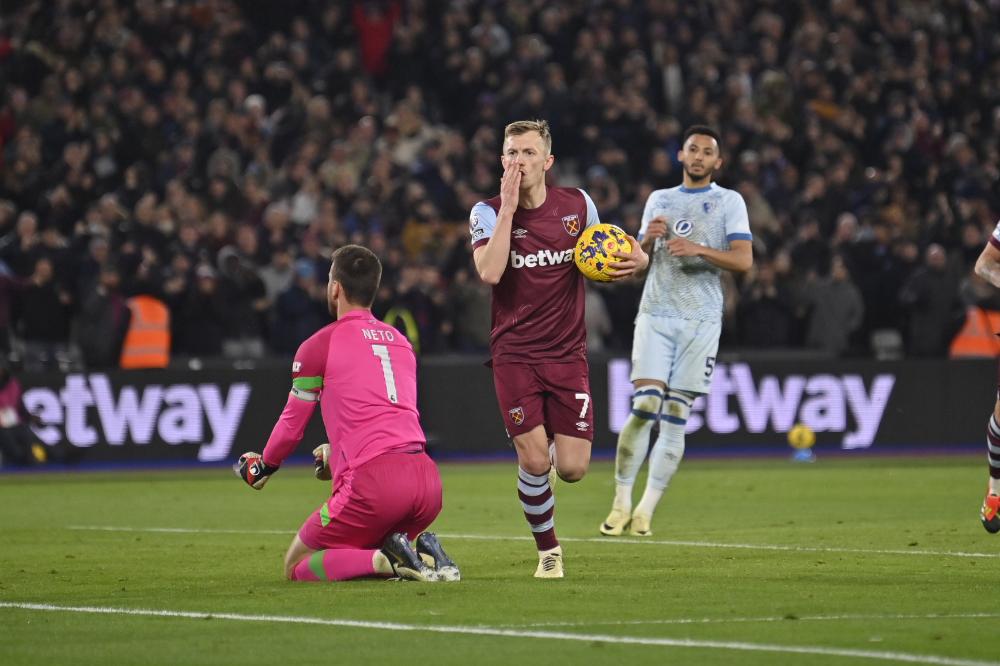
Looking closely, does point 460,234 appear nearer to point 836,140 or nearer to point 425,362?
point 425,362

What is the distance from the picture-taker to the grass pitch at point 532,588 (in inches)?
269

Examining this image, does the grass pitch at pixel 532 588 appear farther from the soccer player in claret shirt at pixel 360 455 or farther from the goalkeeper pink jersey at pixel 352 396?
the goalkeeper pink jersey at pixel 352 396

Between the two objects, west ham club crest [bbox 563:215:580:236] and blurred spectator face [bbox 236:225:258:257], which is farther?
blurred spectator face [bbox 236:225:258:257]

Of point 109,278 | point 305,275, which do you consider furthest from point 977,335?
point 109,278

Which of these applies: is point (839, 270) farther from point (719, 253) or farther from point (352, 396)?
point (352, 396)

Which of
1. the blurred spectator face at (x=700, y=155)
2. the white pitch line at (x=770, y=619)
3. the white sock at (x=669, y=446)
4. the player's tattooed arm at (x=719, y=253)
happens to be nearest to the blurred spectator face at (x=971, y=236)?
the blurred spectator face at (x=700, y=155)

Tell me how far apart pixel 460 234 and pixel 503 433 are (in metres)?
3.57

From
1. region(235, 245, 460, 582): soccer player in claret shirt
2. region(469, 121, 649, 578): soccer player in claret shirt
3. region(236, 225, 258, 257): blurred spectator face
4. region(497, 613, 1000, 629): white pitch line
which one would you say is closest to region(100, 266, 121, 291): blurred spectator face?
region(236, 225, 258, 257): blurred spectator face

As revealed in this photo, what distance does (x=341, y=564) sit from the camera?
9031 mm

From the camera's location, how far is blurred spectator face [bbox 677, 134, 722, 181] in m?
12.4

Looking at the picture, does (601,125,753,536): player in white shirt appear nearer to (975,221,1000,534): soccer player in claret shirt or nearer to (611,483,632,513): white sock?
(611,483,632,513): white sock

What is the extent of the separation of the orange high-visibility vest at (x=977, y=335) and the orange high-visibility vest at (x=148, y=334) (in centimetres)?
1008

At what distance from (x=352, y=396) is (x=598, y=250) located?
67.0 inches

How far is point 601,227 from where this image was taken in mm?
9961
